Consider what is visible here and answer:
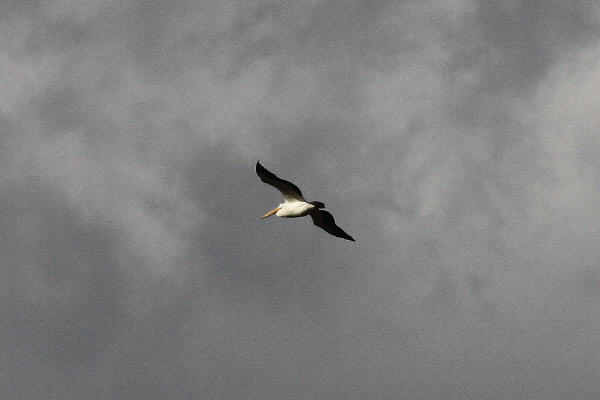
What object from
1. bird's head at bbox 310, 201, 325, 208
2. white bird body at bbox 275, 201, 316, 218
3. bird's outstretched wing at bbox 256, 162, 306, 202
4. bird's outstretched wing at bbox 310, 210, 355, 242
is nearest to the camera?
bird's outstretched wing at bbox 256, 162, 306, 202

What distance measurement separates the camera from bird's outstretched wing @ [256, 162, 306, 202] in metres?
81.6

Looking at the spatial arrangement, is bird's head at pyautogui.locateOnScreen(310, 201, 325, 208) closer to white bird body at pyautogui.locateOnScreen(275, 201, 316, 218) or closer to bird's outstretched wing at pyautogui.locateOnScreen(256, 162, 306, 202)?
white bird body at pyautogui.locateOnScreen(275, 201, 316, 218)

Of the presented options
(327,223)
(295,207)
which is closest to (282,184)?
(295,207)

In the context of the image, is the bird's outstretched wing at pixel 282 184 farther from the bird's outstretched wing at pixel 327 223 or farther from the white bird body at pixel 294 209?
the bird's outstretched wing at pixel 327 223

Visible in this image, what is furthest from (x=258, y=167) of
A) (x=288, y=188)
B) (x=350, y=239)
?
(x=350, y=239)

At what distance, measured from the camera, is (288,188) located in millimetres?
83375

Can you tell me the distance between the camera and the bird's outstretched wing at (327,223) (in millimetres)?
86438

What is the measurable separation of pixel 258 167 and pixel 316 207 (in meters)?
5.08

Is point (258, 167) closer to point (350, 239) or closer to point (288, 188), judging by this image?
point (288, 188)

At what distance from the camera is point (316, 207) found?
83.9 m

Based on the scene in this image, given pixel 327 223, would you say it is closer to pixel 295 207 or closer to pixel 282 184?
pixel 295 207

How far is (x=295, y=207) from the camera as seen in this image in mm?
84688

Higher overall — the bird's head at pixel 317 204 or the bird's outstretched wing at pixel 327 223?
the bird's outstretched wing at pixel 327 223

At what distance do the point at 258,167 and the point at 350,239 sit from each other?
8.87 m
